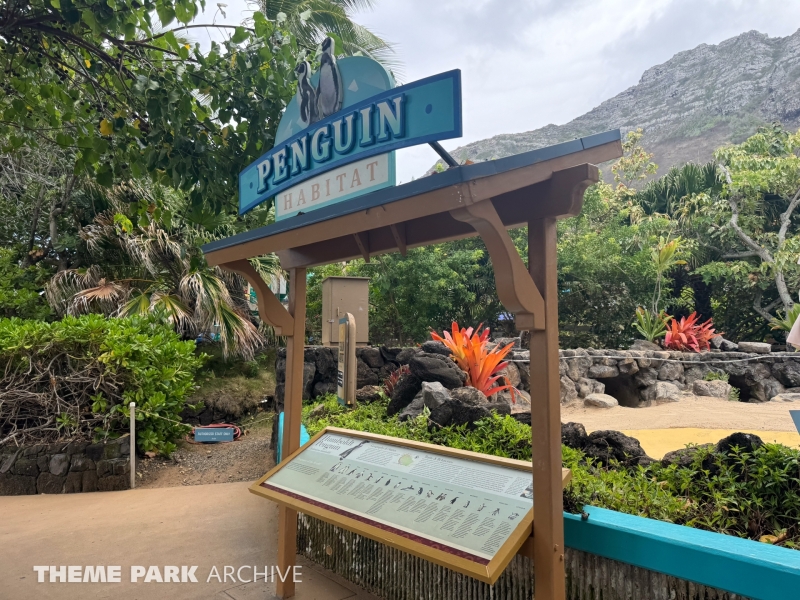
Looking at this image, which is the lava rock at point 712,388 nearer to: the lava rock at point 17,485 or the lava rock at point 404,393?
the lava rock at point 404,393

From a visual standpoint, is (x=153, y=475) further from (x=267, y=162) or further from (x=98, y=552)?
(x=267, y=162)

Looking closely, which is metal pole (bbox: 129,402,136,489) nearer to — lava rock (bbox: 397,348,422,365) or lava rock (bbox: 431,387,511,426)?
lava rock (bbox: 397,348,422,365)

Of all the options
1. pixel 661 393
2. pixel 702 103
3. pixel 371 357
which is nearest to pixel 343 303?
pixel 371 357

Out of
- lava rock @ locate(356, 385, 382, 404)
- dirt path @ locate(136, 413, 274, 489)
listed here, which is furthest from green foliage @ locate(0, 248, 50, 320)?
lava rock @ locate(356, 385, 382, 404)

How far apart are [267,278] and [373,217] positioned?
888cm

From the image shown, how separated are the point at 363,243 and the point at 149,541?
2.76 meters

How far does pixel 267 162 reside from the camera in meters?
2.96

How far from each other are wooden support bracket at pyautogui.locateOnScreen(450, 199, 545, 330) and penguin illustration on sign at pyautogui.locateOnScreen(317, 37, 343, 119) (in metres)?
1.11

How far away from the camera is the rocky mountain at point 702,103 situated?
5244 centimetres

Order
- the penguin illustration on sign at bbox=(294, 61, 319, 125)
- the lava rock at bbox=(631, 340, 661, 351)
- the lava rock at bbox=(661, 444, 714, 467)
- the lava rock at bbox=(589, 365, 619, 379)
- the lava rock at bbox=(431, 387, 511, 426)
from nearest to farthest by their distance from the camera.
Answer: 1. the penguin illustration on sign at bbox=(294, 61, 319, 125)
2. the lava rock at bbox=(661, 444, 714, 467)
3. the lava rock at bbox=(431, 387, 511, 426)
4. the lava rock at bbox=(589, 365, 619, 379)
5. the lava rock at bbox=(631, 340, 661, 351)

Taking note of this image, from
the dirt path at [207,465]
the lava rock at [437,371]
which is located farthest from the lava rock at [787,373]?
the dirt path at [207,465]

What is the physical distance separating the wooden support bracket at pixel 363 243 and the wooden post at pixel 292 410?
44cm

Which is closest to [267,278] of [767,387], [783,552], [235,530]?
[235,530]

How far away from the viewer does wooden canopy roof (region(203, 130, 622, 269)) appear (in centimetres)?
174
